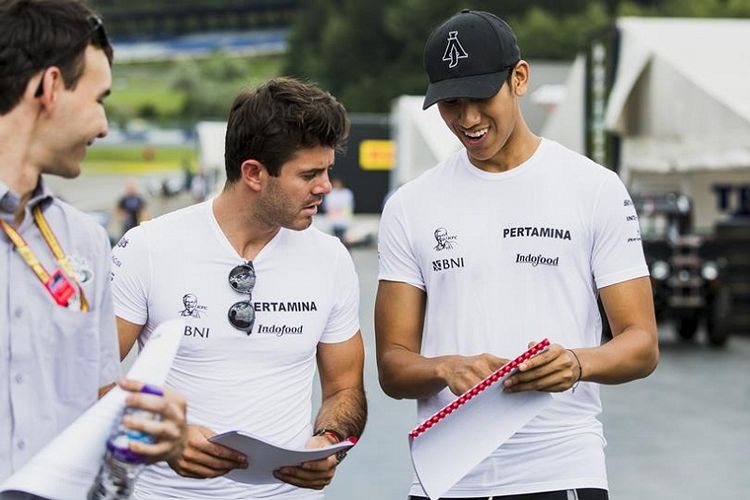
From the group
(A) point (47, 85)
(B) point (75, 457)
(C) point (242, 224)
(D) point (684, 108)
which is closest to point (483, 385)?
(C) point (242, 224)

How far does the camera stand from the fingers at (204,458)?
357 centimetres

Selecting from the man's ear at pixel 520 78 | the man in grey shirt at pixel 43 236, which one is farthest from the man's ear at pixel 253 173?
the man in grey shirt at pixel 43 236

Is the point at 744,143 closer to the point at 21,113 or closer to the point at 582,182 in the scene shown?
the point at 582,182

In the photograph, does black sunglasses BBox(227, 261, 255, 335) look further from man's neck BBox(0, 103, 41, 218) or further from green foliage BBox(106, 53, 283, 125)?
green foliage BBox(106, 53, 283, 125)

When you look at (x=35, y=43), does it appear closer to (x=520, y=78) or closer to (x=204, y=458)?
(x=204, y=458)

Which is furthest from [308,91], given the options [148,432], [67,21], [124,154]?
[124,154]

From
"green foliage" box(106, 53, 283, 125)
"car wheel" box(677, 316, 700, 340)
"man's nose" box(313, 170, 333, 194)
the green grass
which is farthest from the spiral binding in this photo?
Result: "green foliage" box(106, 53, 283, 125)

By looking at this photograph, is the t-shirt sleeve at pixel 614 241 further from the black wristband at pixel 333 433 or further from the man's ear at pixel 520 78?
the black wristband at pixel 333 433

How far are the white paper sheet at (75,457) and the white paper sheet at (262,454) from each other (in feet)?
2.73

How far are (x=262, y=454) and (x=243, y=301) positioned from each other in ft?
1.74

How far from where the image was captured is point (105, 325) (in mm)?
2918

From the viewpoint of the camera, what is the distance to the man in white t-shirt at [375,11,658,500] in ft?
12.7

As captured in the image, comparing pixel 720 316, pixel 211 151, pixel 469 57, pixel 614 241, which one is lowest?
pixel 211 151

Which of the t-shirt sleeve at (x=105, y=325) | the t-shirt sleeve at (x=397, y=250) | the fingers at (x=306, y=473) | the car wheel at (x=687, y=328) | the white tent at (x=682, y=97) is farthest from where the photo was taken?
the white tent at (x=682, y=97)
